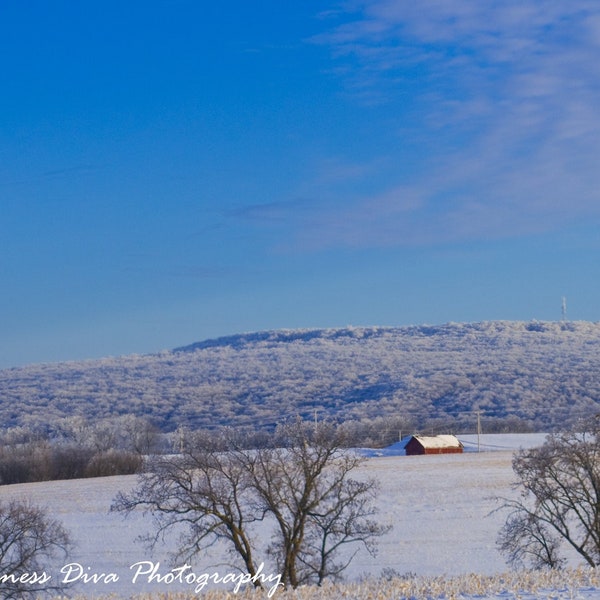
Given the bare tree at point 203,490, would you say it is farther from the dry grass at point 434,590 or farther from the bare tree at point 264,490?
the dry grass at point 434,590

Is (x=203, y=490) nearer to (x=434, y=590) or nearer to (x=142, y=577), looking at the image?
(x=142, y=577)

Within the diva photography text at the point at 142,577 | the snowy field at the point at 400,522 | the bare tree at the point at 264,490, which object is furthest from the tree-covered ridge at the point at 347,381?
the bare tree at the point at 264,490

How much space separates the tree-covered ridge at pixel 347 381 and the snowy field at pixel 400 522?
25.2 m

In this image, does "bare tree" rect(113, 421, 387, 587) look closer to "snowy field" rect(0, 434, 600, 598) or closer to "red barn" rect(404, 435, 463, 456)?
"snowy field" rect(0, 434, 600, 598)

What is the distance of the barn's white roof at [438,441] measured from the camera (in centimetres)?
5028

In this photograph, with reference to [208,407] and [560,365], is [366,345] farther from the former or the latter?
[208,407]

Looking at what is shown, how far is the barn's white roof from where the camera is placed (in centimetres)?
5028

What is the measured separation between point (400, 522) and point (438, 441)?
19.8 metres

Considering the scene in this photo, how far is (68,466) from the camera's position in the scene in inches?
1921

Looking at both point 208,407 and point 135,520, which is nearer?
point 135,520

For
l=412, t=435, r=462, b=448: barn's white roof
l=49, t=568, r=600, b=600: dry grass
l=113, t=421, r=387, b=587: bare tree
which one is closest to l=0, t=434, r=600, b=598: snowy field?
l=113, t=421, r=387, b=587: bare tree

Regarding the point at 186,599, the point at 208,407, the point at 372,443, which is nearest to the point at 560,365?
the point at 208,407

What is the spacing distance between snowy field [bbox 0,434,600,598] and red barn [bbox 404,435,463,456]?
2.85 meters

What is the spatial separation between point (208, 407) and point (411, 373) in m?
26.1
